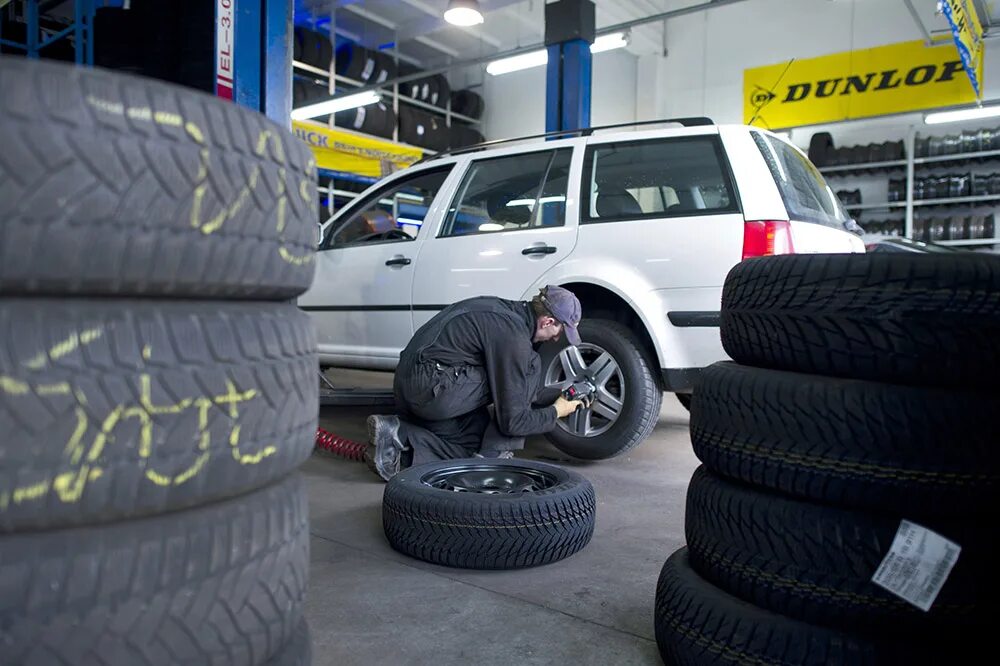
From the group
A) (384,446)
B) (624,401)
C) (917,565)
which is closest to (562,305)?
(624,401)

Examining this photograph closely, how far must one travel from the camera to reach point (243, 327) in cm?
115

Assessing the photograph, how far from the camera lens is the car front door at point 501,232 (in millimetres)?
3996

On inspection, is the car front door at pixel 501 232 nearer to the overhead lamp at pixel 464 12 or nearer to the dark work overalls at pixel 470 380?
the dark work overalls at pixel 470 380

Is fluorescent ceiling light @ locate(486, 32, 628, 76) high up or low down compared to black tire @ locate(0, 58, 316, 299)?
up

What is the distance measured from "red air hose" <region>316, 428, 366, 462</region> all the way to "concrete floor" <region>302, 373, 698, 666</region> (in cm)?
53

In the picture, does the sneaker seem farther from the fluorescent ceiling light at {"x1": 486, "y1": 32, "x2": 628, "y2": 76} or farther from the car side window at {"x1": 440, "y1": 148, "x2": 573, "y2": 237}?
the fluorescent ceiling light at {"x1": 486, "y1": 32, "x2": 628, "y2": 76}

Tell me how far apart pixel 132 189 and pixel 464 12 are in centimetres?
807

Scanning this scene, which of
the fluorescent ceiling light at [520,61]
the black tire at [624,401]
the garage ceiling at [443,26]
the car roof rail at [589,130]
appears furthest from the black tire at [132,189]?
the garage ceiling at [443,26]

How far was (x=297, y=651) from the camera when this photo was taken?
1.32 m

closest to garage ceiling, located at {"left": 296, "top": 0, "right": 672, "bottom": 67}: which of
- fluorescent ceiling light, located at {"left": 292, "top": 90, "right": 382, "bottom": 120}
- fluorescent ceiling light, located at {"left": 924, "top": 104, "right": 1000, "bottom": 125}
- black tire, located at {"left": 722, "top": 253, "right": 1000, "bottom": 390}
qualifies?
fluorescent ceiling light, located at {"left": 292, "top": 90, "right": 382, "bottom": 120}

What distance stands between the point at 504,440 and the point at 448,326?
2.03 ft

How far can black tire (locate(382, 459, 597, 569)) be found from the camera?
2289 mm

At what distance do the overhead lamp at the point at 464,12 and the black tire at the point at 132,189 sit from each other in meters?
7.79

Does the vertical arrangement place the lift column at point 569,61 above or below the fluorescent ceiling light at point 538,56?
below
